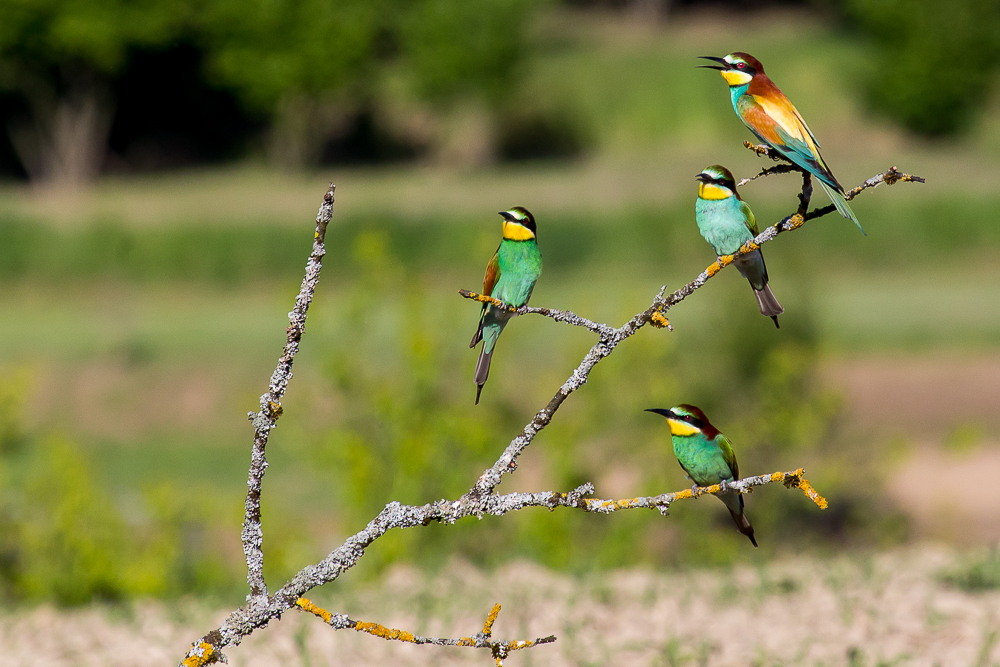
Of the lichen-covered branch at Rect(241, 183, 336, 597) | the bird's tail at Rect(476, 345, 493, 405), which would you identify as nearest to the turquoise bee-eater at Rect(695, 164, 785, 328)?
the bird's tail at Rect(476, 345, 493, 405)

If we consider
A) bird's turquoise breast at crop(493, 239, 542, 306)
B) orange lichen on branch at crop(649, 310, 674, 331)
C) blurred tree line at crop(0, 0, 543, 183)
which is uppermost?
blurred tree line at crop(0, 0, 543, 183)

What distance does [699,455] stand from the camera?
260 centimetres

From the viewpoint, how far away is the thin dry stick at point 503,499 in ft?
7.39

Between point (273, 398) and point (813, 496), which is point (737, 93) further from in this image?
point (273, 398)

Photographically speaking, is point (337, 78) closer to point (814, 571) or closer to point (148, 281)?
point (148, 281)

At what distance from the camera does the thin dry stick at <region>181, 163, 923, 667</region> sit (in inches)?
88.7

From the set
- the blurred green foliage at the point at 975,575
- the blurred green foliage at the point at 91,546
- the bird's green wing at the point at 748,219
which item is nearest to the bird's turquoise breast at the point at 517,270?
the bird's green wing at the point at 748,219

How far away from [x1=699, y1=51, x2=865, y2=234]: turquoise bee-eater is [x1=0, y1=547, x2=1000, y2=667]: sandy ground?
2526mm

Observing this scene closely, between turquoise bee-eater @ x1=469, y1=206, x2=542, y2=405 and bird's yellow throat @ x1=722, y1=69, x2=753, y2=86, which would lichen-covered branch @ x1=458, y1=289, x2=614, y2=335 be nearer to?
turquoise bee-eater @ x1=469, y1=206, x2=542, y2=405

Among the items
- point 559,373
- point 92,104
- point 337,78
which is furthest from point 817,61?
point 559,373

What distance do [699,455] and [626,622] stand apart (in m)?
2.59

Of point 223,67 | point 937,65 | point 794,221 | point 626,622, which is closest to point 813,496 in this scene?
point 794,221

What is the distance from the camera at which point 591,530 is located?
1002cm

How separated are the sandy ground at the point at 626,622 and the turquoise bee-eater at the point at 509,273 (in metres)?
2.26
